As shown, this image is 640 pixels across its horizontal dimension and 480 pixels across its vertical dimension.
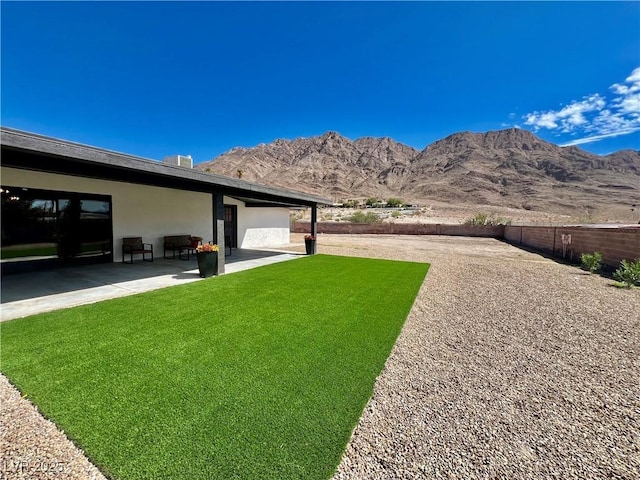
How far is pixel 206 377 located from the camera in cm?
269

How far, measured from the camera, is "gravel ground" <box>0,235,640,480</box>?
179cm

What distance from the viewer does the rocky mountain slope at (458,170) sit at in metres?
49.1

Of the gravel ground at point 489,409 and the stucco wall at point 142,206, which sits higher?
the stucco wall at point 142,206

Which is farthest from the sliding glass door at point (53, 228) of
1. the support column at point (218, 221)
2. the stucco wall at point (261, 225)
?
the stucco wall at point (261, 225)

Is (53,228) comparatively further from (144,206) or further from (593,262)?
(593,262)

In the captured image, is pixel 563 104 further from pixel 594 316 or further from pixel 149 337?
pixel 149 337

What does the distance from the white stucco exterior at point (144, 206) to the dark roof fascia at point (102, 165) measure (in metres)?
2.83

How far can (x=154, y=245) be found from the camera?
32.4 feet

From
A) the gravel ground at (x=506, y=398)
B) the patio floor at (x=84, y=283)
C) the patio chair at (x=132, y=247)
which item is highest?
the patio chair at (x=132, y=247)

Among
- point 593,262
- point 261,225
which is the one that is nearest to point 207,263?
point 261,225

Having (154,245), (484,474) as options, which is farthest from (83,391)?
(154,245)

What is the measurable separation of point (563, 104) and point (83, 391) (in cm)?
6503

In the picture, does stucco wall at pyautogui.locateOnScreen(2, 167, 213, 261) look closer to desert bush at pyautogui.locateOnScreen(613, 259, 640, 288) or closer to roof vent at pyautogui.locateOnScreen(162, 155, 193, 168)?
roof vent at pyautogui.locateOnScreen(162, 155, 193, 168)

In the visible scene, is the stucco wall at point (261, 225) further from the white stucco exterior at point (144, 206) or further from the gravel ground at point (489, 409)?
the gravel ground at point (489, 409)
